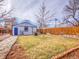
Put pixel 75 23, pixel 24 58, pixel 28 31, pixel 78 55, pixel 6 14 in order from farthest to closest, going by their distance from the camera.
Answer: pixel 28 31 < pixel 75 23 < pixel 6 14 < pixel 24 58 < pixel 78 55

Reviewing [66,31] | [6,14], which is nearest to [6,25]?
[66,31]

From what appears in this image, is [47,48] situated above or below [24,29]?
below

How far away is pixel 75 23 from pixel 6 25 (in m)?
41.2

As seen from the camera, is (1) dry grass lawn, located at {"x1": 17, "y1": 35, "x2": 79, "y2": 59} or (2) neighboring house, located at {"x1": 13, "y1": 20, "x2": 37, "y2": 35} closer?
(1) dry grass lawn, located at {"x1": 17, "y1": 35, "x2": 79, "y2": 59}

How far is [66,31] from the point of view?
34281 mm

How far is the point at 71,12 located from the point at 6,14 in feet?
87.5

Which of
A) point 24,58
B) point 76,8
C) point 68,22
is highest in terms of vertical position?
point 76,8

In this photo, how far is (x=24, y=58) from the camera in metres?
11.9

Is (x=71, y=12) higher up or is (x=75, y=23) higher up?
(x=71, y=12)

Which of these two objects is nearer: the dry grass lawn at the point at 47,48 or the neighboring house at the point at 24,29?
the dry grass lawn at the point at 47,48

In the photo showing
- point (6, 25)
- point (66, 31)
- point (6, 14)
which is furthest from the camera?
point (6, 25)

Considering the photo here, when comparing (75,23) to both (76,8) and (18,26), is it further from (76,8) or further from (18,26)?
(18,26)

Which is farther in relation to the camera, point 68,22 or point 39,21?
point 39,21

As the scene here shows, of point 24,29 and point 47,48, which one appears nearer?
point 47,48
